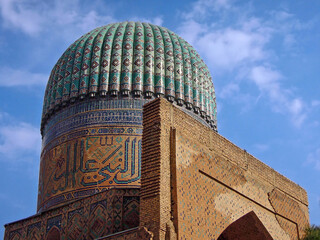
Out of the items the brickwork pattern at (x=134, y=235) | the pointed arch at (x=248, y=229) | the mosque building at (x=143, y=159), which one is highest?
the mosque building at (x=143, y=159)

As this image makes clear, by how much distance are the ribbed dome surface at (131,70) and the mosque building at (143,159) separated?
21 mm

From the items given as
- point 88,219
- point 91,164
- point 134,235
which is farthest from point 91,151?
point 134,235

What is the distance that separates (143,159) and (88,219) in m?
1.51

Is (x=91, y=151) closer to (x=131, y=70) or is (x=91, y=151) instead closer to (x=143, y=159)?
(x=131, y=70)

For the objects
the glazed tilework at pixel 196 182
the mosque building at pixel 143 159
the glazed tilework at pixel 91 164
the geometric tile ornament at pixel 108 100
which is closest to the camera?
A: the glazed tilework at pixel 196 182

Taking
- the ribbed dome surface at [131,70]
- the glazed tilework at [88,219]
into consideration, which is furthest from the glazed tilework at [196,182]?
the ribbed dome surface at [131,70]

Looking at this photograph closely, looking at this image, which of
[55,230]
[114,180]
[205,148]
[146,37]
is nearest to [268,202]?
[205,148]

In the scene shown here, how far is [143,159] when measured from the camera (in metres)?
6.73

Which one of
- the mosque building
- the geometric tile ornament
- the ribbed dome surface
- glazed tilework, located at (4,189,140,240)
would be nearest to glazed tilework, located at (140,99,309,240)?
the mosque building

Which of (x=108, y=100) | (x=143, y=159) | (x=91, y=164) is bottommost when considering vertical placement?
(x=143, y=159)

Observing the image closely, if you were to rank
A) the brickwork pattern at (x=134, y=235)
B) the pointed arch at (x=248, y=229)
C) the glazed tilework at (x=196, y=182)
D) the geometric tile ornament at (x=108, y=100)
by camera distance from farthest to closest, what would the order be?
the geometric tile ornament at (x=108, y=100), the pointed arch at (x=248, y=229), the glazed tilework at (x=196, y=182), the brickwork pattern at (x=134, y=235)

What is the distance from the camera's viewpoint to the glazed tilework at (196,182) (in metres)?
6.41

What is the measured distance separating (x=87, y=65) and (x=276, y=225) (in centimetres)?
468

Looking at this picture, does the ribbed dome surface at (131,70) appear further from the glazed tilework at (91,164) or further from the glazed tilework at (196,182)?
the glazed tilework at (196,182)
